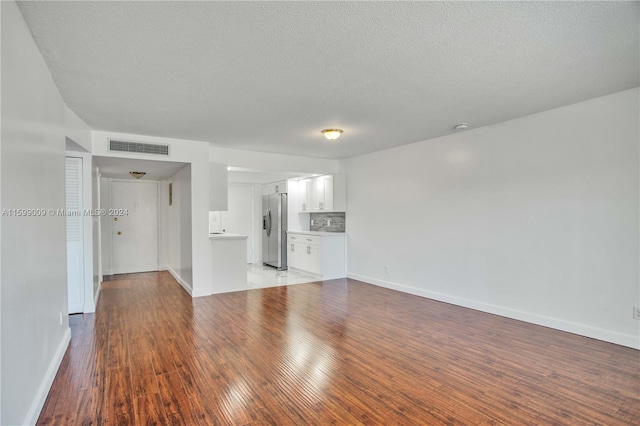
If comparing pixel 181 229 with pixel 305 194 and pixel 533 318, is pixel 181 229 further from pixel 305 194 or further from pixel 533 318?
pixel 533 318

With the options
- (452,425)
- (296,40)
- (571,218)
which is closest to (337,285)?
(571,218)

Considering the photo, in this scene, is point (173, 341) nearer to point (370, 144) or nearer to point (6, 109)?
point (6, 109)

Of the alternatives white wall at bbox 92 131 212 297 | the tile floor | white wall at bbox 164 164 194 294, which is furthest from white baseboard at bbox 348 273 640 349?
white wall at bbox 164 164 194 294

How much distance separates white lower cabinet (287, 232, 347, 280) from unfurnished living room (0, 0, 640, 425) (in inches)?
27.4

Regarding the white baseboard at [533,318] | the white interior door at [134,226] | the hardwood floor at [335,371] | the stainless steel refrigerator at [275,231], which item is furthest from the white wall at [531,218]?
the white interior door at [134,226]

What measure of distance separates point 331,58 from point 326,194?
4.59 m

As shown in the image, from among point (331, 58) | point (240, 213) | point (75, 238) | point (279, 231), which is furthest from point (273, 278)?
point (331, 58)

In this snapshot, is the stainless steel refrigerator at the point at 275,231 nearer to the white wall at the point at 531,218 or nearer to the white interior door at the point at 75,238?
the white wall at the point at 531,218

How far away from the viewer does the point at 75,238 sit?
4.54 metres

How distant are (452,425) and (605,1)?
8.66 ft

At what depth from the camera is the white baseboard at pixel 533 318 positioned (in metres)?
3.33

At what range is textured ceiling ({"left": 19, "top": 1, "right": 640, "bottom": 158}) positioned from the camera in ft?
6.44

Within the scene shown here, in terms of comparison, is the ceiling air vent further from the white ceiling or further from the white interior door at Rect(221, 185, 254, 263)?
the white interior door at Rect(221, 185, 254, 263)

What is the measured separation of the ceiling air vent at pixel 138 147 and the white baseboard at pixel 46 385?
2526 millimetres
